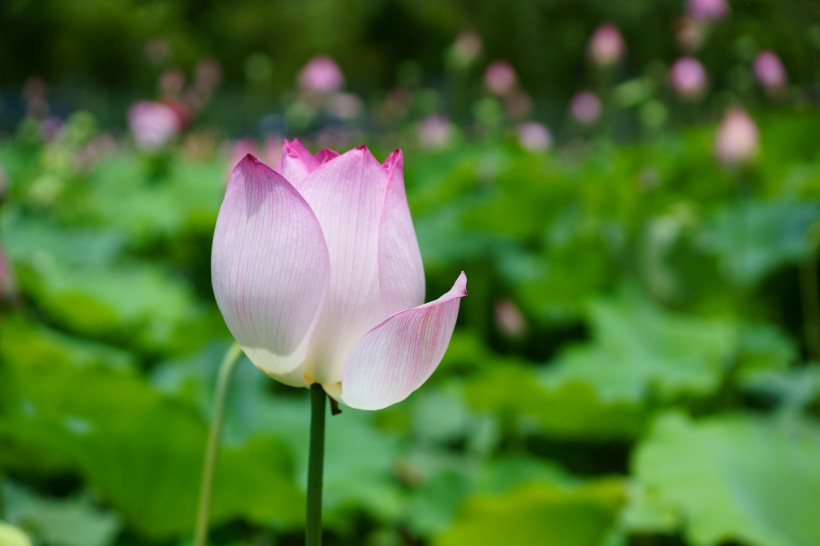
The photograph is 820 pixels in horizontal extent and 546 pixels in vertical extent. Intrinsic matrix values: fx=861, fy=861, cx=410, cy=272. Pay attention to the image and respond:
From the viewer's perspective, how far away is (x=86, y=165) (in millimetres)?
3430

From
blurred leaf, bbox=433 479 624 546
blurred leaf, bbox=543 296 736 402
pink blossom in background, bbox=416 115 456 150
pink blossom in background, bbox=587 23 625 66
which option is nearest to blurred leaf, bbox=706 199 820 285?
blurred leaf, bbox=543 296 736 402

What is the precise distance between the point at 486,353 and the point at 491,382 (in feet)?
1.37

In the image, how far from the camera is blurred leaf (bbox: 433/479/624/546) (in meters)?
0.75

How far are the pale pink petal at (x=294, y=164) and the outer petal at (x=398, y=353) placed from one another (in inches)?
3.0

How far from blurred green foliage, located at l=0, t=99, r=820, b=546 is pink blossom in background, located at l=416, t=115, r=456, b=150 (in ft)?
2.90

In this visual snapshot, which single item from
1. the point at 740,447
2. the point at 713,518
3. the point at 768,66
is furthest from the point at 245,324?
the point at 768,66

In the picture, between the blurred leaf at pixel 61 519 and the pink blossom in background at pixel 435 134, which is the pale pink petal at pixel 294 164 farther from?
the pink blossom in background at pixel 435 134

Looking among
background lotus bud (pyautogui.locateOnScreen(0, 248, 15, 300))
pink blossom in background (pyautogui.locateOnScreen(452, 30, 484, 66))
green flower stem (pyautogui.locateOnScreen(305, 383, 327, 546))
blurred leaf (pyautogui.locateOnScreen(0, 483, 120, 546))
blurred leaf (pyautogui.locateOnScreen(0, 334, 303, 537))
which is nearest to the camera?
green flower stem (pyautogui.locateOnScreen(305, 383, 327, 546))

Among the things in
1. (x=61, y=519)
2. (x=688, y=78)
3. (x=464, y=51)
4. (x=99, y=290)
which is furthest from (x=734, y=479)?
(x=688, y=78)

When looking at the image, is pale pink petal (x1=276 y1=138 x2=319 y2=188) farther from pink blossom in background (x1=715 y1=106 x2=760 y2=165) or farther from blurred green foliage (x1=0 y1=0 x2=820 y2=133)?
blurred green foliage (x1=0 y1=0 x2=820 y2=133)

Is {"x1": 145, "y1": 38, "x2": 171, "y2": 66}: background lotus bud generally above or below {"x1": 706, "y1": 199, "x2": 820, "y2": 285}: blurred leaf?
above

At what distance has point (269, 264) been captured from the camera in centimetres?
30

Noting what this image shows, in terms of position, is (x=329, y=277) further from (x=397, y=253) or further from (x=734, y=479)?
(x=734, y=479)

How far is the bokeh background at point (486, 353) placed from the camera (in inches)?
30.8
